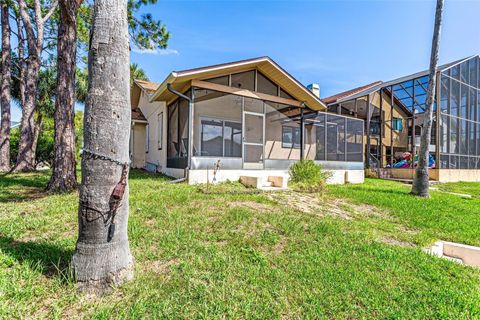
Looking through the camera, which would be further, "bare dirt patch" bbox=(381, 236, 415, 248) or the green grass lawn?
"bare dirt patch" bbox=(381, 236, 415, 248)

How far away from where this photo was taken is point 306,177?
9.01 metres

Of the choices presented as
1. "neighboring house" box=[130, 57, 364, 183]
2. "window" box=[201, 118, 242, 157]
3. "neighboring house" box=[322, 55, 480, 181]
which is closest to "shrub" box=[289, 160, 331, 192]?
"neighboring house" box=[130, 57, 364, 183]

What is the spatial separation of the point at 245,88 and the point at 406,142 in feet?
47.0

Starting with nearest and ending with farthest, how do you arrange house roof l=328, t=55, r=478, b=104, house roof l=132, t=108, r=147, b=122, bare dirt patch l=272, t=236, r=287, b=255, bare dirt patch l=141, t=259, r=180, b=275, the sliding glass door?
bare dirt patch l=141, t=259, r=180, b=275, bare dirt patch l=272, t=236, r=287, b=255, the sliding glass door, house roof l=132, t=108, r=147, b=122, house roof l=328, t=55, r=478, b=104

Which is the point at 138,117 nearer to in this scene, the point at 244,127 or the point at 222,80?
the point at 222,80

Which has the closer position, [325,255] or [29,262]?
[29,262]

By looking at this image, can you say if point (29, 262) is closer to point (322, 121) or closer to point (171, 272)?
point (171, 272)

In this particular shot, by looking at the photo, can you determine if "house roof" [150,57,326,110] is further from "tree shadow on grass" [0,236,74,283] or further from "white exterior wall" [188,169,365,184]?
"tree shadow on grass" [0,236,74,283]

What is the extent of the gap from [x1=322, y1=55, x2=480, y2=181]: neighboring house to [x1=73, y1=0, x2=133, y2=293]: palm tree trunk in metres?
16.7

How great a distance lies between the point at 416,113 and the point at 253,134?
1330 cm

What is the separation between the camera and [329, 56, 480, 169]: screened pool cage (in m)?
15.6

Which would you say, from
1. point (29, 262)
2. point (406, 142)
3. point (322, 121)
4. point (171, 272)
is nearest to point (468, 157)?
point (406, 142)

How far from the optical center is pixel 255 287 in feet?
8.00

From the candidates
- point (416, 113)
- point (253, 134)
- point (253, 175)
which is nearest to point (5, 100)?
point (253, 134)
